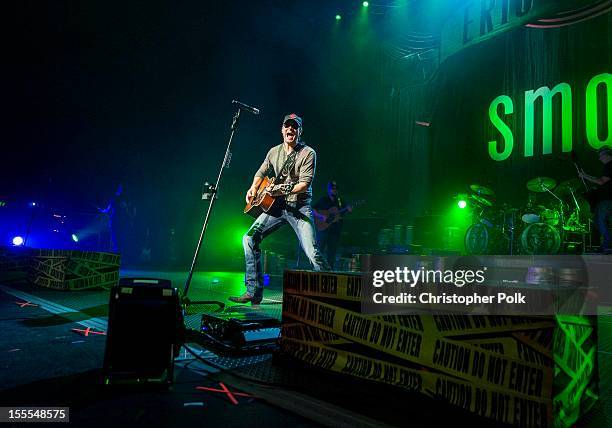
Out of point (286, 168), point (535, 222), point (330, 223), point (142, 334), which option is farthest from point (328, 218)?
point (142, 334)

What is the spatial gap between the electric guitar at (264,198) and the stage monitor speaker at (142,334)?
2.37 m

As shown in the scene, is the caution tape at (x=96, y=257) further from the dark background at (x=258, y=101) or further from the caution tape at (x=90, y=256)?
the dark background at (x=258, y=101)

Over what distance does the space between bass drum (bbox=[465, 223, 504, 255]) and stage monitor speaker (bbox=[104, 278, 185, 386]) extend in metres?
8.39

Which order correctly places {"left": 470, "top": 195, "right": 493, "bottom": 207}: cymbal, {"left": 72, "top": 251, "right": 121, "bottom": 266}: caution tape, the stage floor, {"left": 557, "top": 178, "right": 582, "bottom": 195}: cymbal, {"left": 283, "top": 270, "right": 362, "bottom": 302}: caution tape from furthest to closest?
1. {"left": 470, "top": 195, "right": 493, "bottom": 207}: cymbal
2. {"left": 557, "top": 178, "right": 582, "bottom": 195}: cymbal
3. {"left": 72, "top": 251, "right": 121, "bottom": 266}: caution tape
4. {"left": 283, "top": 270, "right": 362, "bottom": 302}: caution tape
5. the stage floor

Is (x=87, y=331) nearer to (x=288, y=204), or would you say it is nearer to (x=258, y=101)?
(x=288, y=204)

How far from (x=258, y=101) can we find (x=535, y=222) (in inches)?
376

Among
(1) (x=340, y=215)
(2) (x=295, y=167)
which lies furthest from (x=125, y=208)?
(2) (x=295, y=167)

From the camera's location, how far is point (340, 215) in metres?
8.62

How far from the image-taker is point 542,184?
27.1ft

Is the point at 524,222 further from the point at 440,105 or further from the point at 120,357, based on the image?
the point at 120,357

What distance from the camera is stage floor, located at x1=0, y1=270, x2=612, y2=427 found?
195cm

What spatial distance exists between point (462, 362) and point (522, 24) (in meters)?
11.5

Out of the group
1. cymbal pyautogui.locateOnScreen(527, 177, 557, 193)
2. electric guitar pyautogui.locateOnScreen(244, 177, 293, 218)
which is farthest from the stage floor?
cymbal pyautogui.locateOnScreen(527, 177, 557, 193)

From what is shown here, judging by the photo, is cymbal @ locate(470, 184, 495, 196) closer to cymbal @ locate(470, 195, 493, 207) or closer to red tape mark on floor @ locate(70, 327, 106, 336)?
cymbal @ locate(470, 195, 493, 207)
